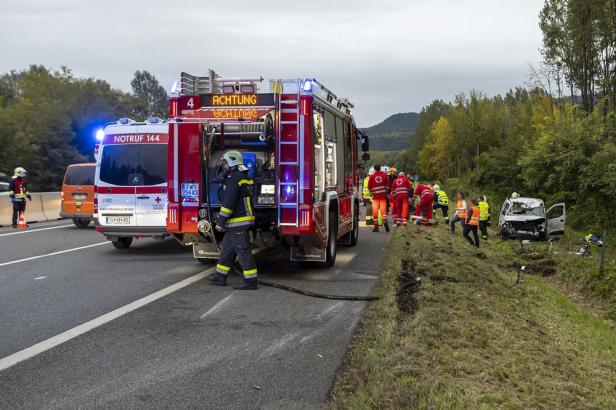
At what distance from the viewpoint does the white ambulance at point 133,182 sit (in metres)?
11.5

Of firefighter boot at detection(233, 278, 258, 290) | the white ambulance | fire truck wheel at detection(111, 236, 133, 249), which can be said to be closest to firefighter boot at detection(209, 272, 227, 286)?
firefighter boot at detection(233, 278, 258, 290)

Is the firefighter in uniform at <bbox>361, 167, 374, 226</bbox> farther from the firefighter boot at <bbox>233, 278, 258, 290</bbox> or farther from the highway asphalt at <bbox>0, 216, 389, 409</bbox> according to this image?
the firefighter boot at <bbox>233, 278, 258, 290</bbox>

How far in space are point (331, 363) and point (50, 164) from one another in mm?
52267

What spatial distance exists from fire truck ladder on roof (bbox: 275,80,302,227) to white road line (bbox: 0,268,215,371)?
1798 millimetres

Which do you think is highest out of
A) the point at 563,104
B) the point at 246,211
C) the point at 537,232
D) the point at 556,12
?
the point at 556,12

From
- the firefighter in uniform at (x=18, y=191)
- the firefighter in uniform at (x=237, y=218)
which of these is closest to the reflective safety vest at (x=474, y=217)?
the firefighter in uniform at (x=237, y=218)

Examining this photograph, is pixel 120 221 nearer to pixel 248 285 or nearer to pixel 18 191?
pixel 248 285

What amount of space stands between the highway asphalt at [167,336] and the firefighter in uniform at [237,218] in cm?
33

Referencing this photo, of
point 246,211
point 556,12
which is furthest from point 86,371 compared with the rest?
point 556,12

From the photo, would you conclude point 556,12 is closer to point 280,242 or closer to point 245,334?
point 280,242

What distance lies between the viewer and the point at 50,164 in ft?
171

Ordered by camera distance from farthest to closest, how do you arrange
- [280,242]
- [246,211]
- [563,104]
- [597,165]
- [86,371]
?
[563,104], [597,165], [280,242], [246,211], [86,371]

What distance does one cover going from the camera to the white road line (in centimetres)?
505

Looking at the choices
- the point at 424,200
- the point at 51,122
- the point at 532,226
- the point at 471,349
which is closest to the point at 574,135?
the point at 532,226
